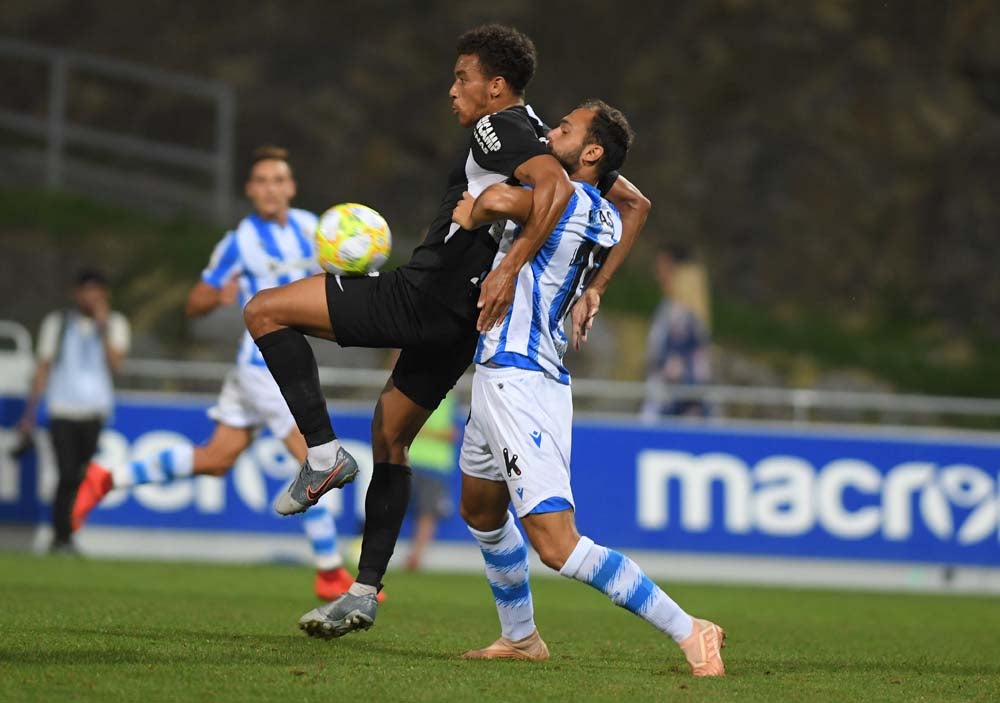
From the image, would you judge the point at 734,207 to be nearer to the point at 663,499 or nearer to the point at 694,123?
the point at 694,123

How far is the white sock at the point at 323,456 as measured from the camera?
6.07 m

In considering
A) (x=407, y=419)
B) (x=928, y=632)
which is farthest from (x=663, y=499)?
(x=407, y=419)

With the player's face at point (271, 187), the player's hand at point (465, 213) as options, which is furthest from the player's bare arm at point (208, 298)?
the player's hand at point (465, 213)

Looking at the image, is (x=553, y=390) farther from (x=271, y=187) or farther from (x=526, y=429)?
(x=271, y=187)

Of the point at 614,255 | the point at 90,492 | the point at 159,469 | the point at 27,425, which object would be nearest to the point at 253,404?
the point at 159,469

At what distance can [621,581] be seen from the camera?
593 cm

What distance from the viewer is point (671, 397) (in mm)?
14289

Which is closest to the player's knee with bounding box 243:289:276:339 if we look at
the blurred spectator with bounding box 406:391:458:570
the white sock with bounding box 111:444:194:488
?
the white sock with bounding box 111:444:194:488

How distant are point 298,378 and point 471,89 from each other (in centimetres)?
134

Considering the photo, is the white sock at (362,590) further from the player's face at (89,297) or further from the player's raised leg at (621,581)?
the player's face at (89,297)

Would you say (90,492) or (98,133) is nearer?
(90,492)

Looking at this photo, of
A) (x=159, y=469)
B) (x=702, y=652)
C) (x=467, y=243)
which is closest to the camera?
(x=702, y=652)

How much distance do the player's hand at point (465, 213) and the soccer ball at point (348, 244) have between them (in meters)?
0.39

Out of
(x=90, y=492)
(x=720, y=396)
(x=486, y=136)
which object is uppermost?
(x=486, y=136)
